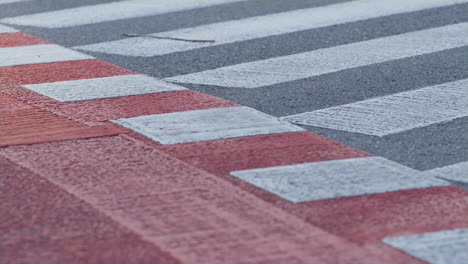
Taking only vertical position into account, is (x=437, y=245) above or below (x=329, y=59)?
below

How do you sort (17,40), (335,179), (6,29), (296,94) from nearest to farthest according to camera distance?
(335,179) → (296,94) → (17,40) → (6,29)

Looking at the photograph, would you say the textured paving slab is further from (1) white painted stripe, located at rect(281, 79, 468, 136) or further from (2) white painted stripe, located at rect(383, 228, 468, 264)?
(1) white painted stripe, located at rect(281, 79, 468, 136)

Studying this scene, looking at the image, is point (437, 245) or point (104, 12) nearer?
point (437, 245)

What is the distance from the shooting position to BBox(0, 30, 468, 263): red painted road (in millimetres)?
3385

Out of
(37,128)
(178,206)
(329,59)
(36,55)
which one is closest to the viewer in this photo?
(178,206)

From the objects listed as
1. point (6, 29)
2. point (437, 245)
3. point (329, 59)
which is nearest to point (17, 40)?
point (6, 29)

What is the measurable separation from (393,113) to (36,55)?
2824 mm

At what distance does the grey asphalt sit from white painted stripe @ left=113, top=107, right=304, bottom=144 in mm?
209

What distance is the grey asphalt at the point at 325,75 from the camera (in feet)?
15.9

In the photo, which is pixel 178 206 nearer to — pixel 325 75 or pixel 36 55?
pixel 325 75

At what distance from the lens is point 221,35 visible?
7422 mm

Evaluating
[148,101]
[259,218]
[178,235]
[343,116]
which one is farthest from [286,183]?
[148,101]

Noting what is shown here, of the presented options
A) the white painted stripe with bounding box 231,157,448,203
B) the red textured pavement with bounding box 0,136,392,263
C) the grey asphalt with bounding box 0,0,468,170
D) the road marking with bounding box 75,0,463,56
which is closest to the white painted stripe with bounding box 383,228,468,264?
the red textured pavement with bounding box 0,136,392,263

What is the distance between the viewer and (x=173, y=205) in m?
3.82
